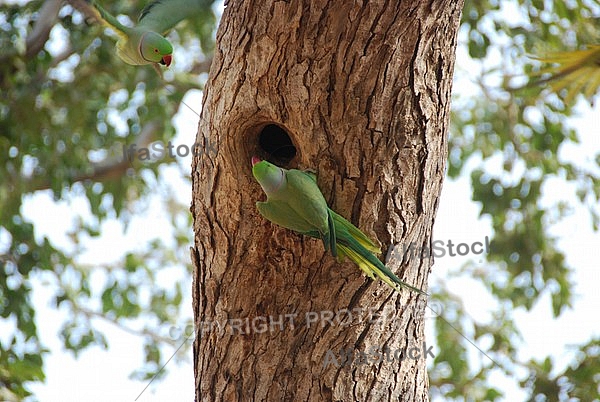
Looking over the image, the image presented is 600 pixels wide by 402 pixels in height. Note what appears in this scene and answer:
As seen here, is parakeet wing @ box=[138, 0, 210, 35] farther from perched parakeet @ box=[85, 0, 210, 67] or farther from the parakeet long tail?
the parakeet long tail

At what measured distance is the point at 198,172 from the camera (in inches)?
88.4

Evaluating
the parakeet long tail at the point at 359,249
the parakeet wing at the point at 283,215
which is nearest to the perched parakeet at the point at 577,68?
the parakeet long tail at the point at 359,249

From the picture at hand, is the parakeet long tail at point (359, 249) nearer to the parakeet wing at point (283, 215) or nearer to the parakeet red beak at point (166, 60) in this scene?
the parakeet wing at point (283, 215)

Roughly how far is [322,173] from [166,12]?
27.8 inches

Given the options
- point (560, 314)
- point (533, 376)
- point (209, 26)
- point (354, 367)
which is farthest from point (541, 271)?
point (354, 367)

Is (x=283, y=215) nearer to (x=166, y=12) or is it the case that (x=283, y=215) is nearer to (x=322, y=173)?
(x=322, y=173)

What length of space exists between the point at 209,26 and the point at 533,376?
3497mm

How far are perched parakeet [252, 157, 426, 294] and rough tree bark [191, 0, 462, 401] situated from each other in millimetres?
112

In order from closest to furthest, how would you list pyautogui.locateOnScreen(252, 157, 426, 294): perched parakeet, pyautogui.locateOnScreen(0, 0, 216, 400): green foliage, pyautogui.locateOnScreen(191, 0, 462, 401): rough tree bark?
pyautogui.locateOnScreen(252, 157, 426, 294): perched parakeet
pyautogui.locateOnScreen(191, 0, 462, 401): rough tree bark
pyautogui.locateOnScreen(0, 0, 216, 400): green foliage

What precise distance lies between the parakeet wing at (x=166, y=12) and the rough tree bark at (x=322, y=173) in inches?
5.4

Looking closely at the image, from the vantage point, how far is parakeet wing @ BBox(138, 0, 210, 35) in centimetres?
219

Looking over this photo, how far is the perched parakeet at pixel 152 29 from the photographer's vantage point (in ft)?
6.88

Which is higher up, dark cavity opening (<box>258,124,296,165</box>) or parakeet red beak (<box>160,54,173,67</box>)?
parakeet red beak (<box>160,54,173,67</box>)

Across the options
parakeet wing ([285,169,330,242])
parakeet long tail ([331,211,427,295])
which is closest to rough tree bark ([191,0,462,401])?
parakeet long tail ([331,211,427,295])
